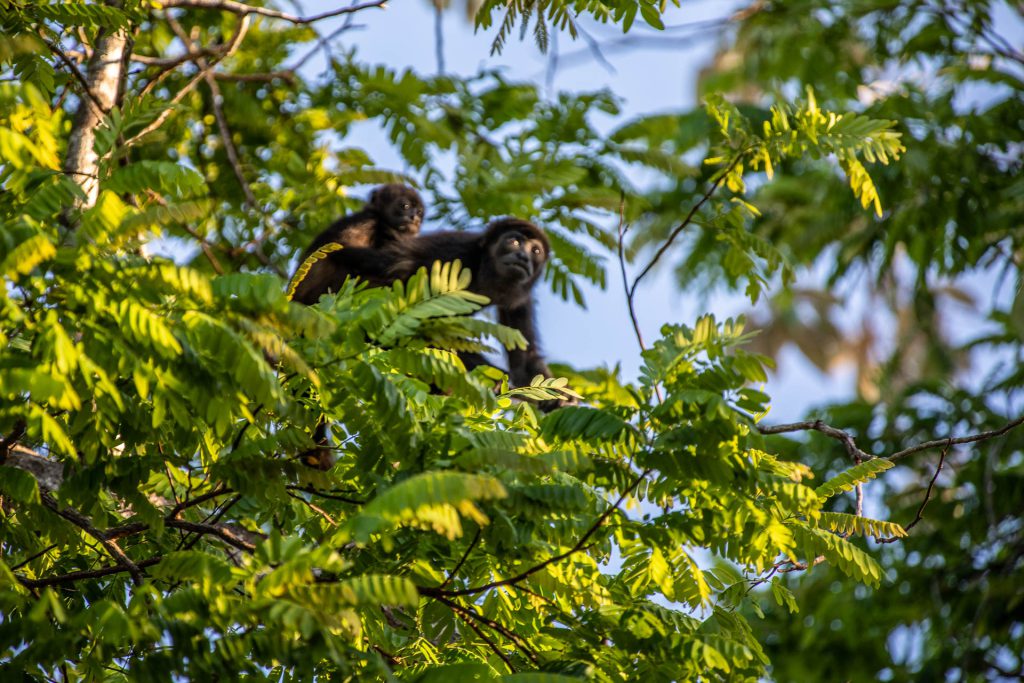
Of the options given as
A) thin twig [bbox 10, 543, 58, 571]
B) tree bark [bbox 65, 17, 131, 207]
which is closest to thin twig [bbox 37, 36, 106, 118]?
tree bark [bbox 65, 17, 131, 207]

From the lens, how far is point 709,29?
31.8 feet

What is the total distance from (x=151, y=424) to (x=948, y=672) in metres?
7.39

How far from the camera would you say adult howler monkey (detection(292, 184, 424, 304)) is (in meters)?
6.54

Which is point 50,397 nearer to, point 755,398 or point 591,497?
point 591,497

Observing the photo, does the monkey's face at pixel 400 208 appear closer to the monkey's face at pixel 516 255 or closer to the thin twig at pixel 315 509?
the monkey's face at pixel 516 255

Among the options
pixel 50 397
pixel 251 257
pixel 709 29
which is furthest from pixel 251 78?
pixel 709 29

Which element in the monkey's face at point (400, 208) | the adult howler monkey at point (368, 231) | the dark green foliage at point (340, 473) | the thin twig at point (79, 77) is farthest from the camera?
the monkey's face at point (400, 208)

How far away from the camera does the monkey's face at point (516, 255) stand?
6.59m

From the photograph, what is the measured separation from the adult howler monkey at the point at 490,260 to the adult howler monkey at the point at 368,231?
0.09 metres

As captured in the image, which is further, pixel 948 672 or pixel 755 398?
pixel 948 672

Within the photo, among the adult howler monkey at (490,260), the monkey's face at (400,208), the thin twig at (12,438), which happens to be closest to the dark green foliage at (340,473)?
the thin twig at (12,438)

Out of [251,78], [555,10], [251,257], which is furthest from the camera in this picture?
[251,257]

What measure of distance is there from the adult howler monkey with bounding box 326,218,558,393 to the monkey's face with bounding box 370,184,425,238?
0.41 meters

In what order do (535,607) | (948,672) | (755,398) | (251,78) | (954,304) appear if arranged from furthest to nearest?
(954,304), (948,672), (251,78), (535,607), (755,398)
